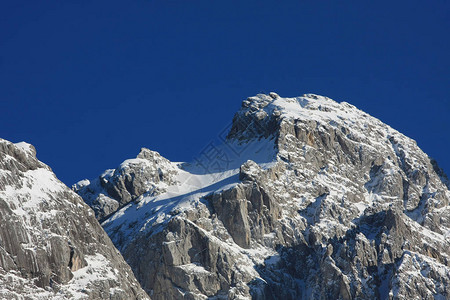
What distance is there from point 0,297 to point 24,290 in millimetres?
5449

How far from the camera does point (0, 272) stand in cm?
19825

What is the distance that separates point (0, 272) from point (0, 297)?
503 cm

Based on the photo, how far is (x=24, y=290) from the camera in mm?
199250

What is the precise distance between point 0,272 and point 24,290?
15.8 feet

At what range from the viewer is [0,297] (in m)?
195
